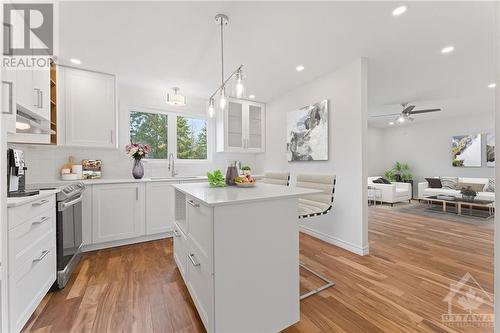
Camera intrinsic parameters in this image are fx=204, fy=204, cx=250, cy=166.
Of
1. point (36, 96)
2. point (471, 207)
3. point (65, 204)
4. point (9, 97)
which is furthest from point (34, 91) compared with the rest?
point (471, 207)

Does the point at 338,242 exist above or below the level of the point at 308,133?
below

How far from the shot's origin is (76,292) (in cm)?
179

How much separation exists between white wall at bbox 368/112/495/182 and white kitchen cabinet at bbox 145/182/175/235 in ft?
23.6

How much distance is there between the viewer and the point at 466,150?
583 cm

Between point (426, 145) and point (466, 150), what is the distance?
1.00 metres

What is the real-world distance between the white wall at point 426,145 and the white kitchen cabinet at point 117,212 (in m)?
7.61

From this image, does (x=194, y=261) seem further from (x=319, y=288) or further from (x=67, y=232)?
(x=67, y=232)

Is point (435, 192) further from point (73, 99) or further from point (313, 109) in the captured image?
point (73, 99)

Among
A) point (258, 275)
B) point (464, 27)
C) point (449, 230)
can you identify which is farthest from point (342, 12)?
point (449, 230)

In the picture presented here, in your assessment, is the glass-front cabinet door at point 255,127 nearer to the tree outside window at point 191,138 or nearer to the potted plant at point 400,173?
the tree outside window at point 191,138

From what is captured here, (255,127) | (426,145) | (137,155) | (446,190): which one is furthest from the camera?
(426,145)

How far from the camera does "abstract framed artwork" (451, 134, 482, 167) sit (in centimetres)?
565

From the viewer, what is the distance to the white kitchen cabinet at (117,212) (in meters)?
2.68

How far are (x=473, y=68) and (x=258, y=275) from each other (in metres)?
4.09
